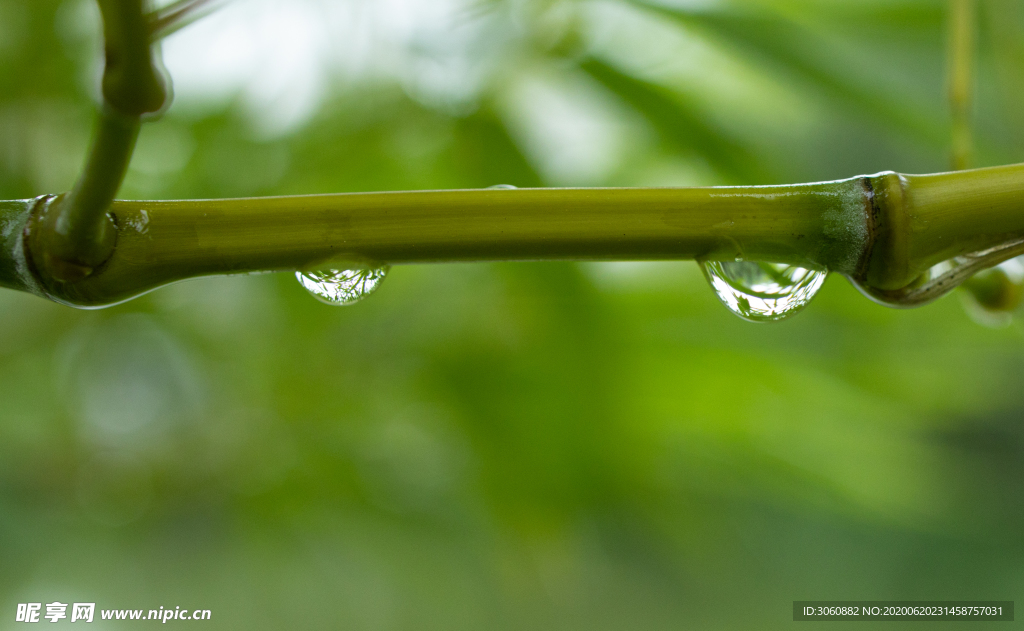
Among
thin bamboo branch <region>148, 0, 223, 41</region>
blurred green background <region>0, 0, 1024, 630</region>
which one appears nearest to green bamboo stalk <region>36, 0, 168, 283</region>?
thin bamboo branch <region>148, 0, 223, 41</region>

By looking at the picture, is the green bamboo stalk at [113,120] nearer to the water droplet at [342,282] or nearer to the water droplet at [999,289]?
the water droplet at [342,282]

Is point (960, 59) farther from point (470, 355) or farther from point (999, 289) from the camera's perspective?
point (470, 355)

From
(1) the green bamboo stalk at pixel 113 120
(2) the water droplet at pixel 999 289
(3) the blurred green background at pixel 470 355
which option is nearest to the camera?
(1) the green bamboo stalk at pixel 113 120

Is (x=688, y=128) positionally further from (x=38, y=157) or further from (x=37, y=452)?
(x=37, y=452)

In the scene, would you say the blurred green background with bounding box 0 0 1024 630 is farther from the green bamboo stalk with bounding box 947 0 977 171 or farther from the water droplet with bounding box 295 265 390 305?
the water droplet with bounding box 295 265 390 305

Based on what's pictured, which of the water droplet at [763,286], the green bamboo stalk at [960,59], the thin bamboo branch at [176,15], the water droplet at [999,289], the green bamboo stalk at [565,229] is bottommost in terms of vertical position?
the green bamboo stalk at [565,229]

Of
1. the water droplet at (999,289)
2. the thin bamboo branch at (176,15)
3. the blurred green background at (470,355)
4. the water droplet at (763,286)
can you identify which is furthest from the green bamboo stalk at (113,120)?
the blurred green background at (470,355)

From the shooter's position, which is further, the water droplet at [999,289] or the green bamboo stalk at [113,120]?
the water droplet at [999,289]
